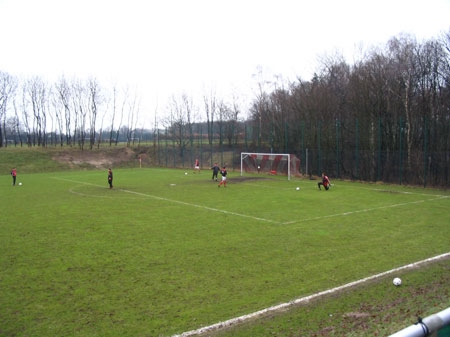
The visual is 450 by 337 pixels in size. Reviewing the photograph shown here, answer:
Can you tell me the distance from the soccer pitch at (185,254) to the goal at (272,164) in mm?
15080

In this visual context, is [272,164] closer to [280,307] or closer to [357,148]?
[357,148]

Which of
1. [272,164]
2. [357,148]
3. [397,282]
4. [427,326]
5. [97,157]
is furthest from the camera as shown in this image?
[97,157]

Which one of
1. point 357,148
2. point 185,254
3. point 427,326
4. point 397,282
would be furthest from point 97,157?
point 427,326

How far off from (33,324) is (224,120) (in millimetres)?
52314

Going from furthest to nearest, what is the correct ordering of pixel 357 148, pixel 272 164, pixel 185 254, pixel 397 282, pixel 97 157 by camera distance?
pixel 97 157 → pixel 272 164 → pixel 357 148 → pixel 185 254 → pixel 397 282

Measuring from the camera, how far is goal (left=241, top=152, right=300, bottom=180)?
121 feet

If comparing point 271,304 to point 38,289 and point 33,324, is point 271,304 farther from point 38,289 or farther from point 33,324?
point 38,289

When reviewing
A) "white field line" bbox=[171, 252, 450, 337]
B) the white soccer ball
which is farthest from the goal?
the white soccer ball

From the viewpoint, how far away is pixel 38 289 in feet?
27.8

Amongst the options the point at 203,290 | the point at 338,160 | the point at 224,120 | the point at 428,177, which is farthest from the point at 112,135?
the point at 203,290

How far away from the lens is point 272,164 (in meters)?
38.7

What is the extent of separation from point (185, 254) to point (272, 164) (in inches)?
1114

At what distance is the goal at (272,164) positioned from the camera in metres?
36.8

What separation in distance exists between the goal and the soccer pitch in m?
15.1
